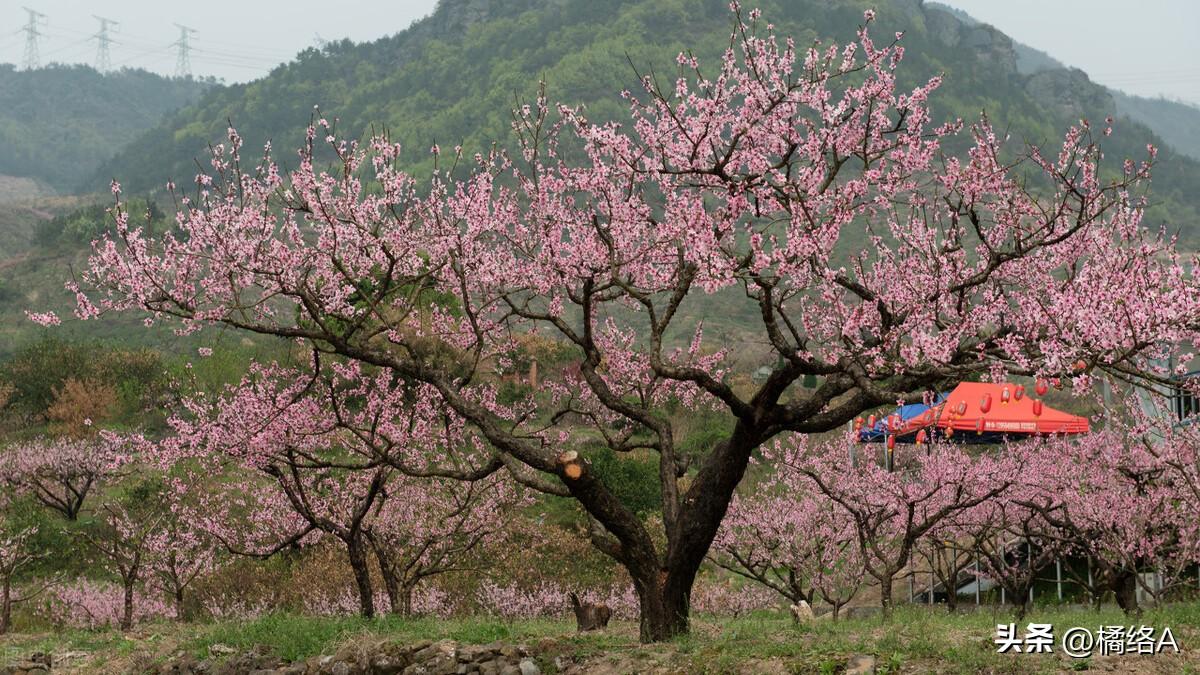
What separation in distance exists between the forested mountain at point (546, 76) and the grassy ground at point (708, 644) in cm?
9770

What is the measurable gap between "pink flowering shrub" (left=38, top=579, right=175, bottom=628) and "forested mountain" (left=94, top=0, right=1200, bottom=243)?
9015 cm

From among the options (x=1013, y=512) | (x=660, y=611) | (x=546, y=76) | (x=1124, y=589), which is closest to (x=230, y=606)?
(x=660, y=611)

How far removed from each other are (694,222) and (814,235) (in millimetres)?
1322

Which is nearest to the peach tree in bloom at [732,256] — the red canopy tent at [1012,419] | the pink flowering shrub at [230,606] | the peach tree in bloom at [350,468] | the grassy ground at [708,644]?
the grassy ground at [708,644]

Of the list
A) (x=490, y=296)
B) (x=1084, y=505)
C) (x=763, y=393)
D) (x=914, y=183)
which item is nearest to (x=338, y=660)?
(x=490, y=296)

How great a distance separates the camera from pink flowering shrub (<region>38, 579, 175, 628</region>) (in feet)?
69.3

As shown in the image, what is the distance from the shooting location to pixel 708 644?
1049cm

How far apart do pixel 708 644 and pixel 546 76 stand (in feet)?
370

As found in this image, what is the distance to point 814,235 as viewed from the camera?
383 inches

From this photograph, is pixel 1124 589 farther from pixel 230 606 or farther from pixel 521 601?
pixel 230 606

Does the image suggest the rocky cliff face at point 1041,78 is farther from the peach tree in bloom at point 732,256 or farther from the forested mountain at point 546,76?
the peach tree in bloom at point 732,256

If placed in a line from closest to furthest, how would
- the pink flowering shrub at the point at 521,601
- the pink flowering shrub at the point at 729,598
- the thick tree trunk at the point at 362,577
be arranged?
the thick tree trunk at the point at 362,577
the pink flowering shrub at the point at 521,601
the pink flowering shrub at the point at 729,598

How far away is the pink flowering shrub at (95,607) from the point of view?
21109 millimetres

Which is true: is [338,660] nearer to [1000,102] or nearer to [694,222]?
[694,222]
